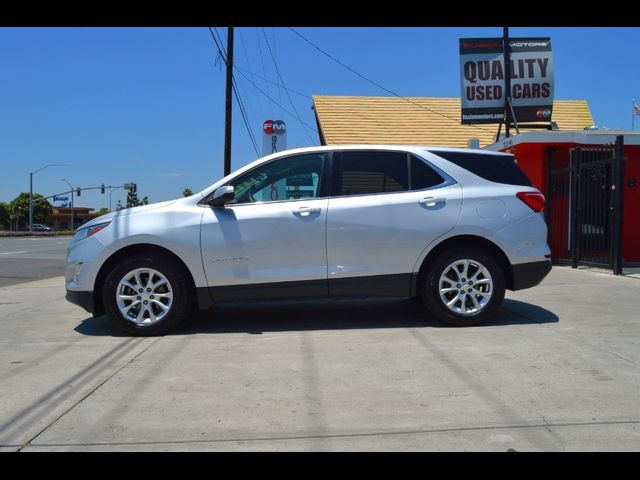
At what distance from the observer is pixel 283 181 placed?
6.26 metres

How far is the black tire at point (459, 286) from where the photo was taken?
6078mm

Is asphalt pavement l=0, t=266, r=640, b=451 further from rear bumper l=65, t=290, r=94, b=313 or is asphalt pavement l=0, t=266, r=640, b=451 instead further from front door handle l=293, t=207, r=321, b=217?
front door handle l=293, t=207, r=321, b=217

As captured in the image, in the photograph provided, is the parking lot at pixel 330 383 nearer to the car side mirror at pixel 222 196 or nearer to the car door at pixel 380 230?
the car door at pixel 380 230

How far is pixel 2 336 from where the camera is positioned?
632 cm

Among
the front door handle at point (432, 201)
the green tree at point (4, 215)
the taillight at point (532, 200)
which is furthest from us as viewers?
the green tree at point (4, 215)

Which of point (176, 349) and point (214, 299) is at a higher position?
point (214, 299)

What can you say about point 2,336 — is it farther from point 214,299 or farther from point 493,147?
point 493,147

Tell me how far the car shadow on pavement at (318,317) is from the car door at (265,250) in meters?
0.52

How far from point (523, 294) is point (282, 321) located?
3.64 meters

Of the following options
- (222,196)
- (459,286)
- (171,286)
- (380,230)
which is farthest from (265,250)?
(459,286)

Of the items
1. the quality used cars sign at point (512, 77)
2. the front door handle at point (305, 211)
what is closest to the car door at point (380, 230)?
the front door handle at point (305, 211)

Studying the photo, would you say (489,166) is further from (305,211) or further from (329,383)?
(329,383)
